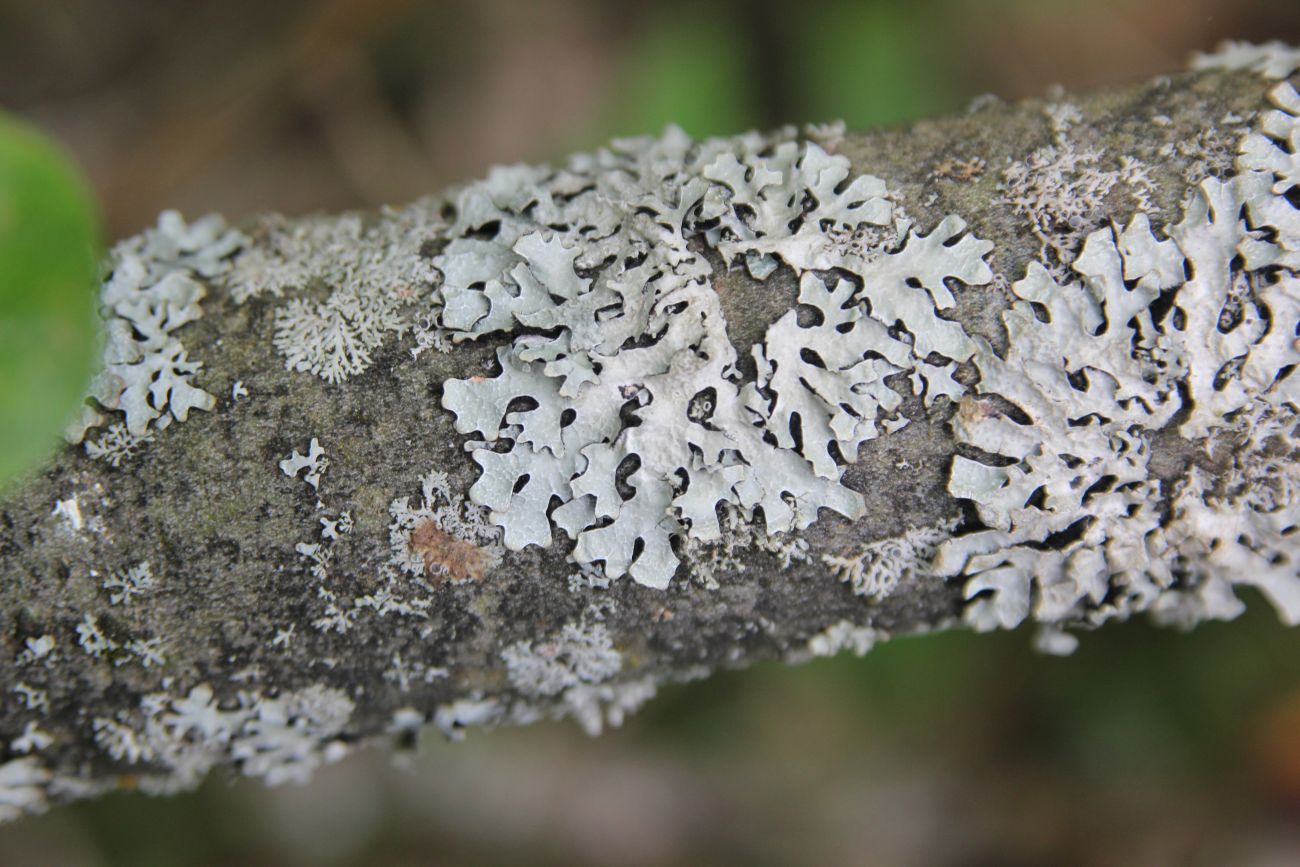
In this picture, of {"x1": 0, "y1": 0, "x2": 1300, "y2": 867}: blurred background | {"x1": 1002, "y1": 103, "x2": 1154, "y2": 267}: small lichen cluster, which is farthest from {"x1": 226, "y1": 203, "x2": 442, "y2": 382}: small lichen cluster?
{"x1": 0, "y1": 0, "x2": 1300, "y2": 867}: blurred background

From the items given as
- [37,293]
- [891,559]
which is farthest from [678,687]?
[37,293]

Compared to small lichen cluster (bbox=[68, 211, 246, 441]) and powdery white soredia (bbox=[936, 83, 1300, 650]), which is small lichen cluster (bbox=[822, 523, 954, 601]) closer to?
powdery white soredia (bbox=[936, 83, 1300, 650])

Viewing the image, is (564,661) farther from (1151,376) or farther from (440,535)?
(1151,376)

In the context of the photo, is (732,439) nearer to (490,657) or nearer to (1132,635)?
(490,657)

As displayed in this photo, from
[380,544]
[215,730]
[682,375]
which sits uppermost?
[682,375]

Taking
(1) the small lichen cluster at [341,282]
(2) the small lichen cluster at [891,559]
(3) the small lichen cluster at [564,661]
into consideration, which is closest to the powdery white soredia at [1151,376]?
(2) the small lichen cluster at [891,559]
